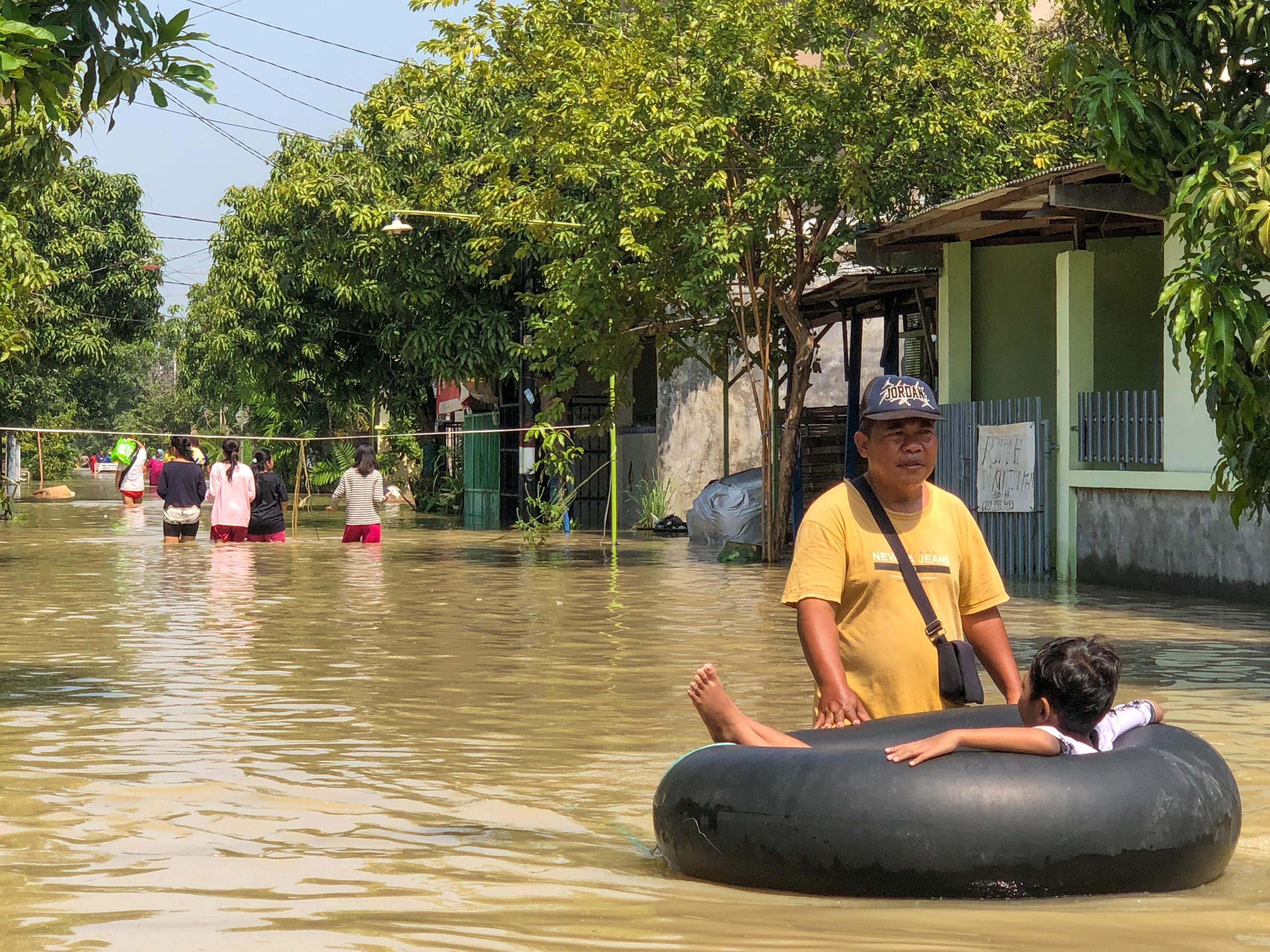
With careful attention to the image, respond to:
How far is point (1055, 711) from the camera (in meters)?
5.34

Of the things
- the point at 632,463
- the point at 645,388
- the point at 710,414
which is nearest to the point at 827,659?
the point at 710,414

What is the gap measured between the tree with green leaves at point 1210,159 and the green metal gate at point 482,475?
24.5m

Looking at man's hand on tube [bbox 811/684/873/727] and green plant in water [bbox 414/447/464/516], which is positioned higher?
green plant in water [bbox 414/447/464/516]

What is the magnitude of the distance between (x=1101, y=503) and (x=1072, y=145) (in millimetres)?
6457

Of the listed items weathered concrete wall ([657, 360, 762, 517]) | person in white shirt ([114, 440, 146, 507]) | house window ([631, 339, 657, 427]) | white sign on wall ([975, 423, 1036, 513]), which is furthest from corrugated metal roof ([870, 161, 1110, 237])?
person in white shirt ([114, 440, 146, 507])

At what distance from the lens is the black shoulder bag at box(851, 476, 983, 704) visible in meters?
5.45

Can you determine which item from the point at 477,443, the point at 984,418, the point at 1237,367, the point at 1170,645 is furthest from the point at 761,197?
the point at 477,443

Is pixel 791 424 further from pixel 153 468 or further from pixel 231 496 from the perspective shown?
pixel 153 468

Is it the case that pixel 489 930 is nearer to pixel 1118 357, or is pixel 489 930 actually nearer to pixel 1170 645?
pixel 1170 645

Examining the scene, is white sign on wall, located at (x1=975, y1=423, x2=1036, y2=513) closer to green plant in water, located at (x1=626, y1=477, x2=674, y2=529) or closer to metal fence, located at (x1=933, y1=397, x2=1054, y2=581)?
metal fence, located at (x1=933, y1=397, x2=1054, y2=581)

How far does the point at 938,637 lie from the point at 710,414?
84.4 feet

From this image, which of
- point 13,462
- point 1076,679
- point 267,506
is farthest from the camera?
point 13,462

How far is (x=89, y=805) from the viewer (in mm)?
6848

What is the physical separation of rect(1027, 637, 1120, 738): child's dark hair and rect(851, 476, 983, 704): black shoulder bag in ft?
0.73
